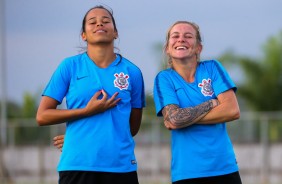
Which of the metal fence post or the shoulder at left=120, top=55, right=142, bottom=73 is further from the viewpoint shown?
the metal fence post

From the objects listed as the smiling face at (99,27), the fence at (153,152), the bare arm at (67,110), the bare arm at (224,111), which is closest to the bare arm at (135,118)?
the bare arm at (67,110)

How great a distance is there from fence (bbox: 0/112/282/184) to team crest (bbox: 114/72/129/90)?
48.5 ft

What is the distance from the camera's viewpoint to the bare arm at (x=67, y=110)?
6.25 meters

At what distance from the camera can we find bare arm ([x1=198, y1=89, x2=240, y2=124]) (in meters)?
6.54

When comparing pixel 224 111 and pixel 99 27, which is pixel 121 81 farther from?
pixel 224 111

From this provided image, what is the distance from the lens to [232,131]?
25188 millimetres

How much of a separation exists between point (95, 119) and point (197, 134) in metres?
0.75

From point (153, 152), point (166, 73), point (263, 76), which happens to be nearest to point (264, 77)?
point (263, 76)

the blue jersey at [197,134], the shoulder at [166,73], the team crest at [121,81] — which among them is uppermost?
the shoulder at [166,73]

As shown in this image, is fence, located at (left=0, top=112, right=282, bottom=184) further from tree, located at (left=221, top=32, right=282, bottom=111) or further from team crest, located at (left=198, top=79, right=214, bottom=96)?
team crest, located at (left=198, top=79, right=214, bottom=96)

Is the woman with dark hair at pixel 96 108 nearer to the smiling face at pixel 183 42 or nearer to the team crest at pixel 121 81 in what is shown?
the team crest at pixel 121 81

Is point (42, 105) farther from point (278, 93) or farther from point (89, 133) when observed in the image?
point (278, 93)

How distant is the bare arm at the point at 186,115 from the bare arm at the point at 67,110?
448 millimetres

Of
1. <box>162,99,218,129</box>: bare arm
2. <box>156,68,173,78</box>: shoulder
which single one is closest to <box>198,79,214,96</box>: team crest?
<box>162,99,218,129</box>: bare arm
